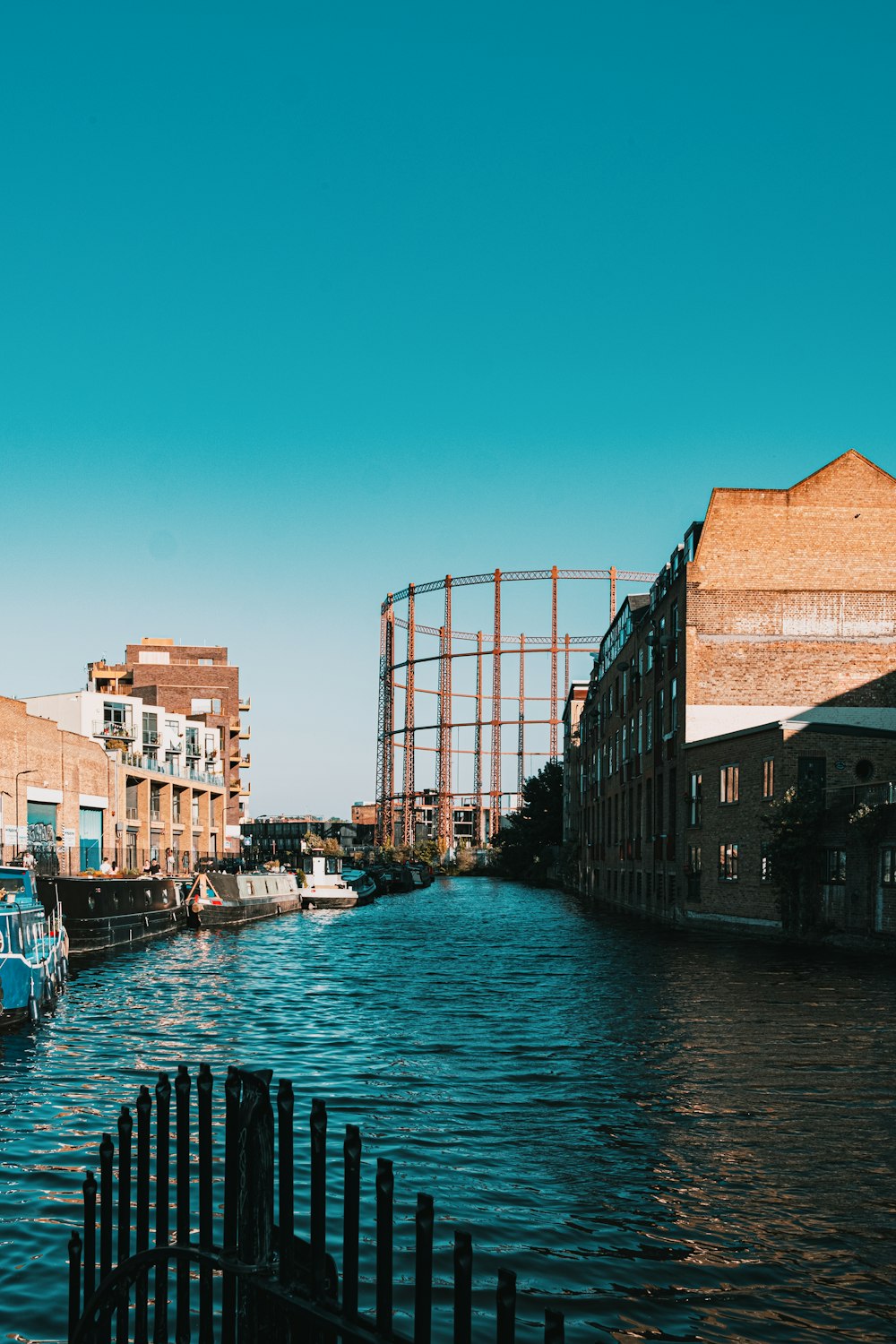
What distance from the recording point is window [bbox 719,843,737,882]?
147ft

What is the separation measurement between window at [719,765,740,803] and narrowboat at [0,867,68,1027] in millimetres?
26220

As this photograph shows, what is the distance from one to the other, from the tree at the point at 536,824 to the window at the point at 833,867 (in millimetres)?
89409

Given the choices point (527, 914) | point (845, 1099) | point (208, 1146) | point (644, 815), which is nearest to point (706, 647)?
point (644, 815)

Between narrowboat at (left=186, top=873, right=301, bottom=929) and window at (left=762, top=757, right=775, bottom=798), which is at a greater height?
window at (left=762, top=757, right=775, bottom=798)

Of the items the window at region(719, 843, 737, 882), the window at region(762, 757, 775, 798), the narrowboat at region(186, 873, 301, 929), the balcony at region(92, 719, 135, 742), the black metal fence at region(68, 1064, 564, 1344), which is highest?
the balcony at region(92, 719, 135, 742)

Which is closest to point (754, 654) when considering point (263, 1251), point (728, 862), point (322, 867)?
point (728, 862)

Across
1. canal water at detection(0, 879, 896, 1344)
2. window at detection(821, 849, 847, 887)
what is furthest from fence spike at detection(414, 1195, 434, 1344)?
window at detection(821, 849, 847, 887)

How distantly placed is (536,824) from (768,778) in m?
89.4

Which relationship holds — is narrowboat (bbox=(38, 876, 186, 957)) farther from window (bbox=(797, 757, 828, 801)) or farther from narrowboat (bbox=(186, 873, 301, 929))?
window (bbox=(797, 757, 828, 801))

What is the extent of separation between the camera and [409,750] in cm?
15488

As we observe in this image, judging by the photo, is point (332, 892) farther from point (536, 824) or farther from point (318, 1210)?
point (318, 1210)

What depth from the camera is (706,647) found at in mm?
49969

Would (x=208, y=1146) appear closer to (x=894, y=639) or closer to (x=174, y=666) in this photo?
(x=894, y=639)

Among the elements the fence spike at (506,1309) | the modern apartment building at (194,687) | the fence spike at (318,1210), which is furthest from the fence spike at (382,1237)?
the modern apartment building at (194,687)
